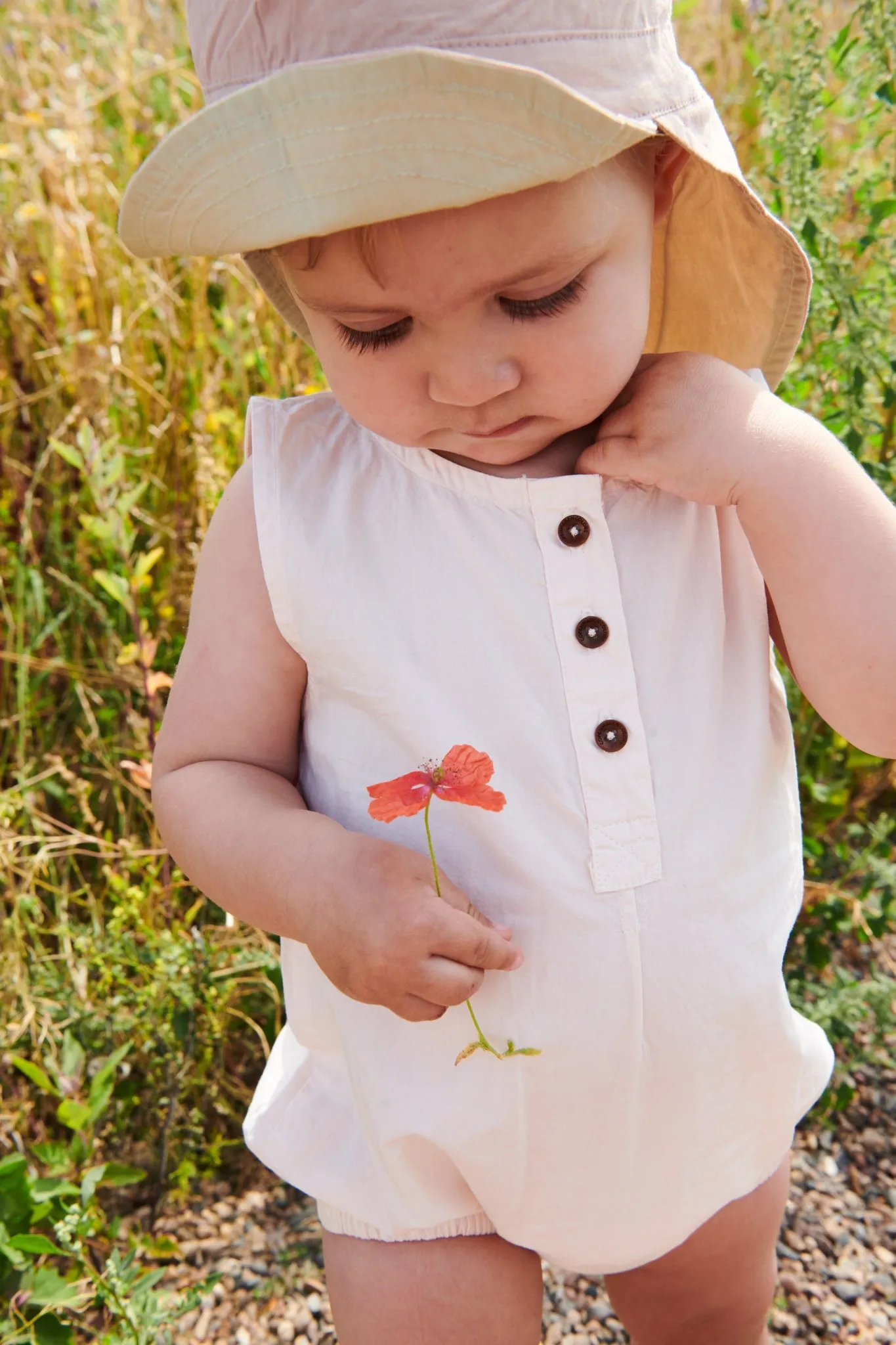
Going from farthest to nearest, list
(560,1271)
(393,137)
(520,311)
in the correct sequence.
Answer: (560,1271)
(520,311)
(393,137)

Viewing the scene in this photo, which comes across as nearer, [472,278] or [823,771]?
A: [472,278]

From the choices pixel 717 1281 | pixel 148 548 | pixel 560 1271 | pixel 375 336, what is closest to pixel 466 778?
pixel 375 336

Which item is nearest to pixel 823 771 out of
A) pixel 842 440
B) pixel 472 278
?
pixel 842 440

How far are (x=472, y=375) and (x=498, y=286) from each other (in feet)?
0.23

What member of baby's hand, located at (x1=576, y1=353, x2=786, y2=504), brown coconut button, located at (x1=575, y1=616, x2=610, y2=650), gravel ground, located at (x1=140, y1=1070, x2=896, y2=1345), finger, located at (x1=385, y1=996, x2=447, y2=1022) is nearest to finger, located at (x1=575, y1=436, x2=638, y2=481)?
baby's hand, located at (x1=576, y1=353, x2=786, y2=504)

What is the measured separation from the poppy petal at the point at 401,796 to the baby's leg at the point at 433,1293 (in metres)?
0.49

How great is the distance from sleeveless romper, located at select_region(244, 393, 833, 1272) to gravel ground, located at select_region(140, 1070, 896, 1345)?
22.8 inches

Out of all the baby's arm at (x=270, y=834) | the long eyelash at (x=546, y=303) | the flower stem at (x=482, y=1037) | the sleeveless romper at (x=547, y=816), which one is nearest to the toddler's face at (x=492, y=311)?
the long eyelash at (x=546, y=303)

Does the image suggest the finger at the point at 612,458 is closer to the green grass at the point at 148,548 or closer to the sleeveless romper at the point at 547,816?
the sleeveless romper at the point at 547,816

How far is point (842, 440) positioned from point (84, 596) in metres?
1.32

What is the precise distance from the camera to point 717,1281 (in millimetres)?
1383

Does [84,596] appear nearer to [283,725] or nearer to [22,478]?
[22,478]

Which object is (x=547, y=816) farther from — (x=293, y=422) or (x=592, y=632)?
(x=293, y=422)

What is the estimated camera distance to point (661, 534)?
1.21 meters
